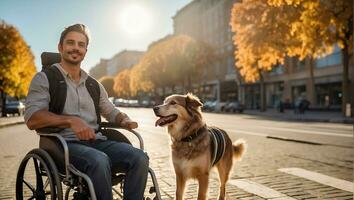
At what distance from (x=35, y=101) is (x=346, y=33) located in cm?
2311

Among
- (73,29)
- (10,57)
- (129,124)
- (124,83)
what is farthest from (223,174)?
(124,83)

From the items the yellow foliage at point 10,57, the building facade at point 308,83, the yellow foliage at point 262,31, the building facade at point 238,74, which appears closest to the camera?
the yellow foliage at point 262,31

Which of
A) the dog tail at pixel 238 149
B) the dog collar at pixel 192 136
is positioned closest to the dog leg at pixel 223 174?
the dog tail at pixel 238 149

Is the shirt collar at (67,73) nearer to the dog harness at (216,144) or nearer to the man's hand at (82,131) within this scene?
the man's hand at (82,131)

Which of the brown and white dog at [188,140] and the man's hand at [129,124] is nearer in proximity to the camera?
the man's hand at [129,124]

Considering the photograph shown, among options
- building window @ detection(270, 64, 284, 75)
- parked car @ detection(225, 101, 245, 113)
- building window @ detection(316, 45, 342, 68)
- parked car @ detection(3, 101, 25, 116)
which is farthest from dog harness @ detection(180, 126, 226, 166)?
building window @ detection(270, 64, 284, 75)

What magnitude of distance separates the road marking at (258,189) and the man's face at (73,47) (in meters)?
3.04

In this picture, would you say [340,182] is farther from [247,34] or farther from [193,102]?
[247,34]

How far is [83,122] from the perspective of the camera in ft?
12.1

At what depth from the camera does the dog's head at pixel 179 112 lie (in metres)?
4.80

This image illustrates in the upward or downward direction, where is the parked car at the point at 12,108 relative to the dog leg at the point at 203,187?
upward

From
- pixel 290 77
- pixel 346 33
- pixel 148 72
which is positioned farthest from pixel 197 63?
pixel 346 33

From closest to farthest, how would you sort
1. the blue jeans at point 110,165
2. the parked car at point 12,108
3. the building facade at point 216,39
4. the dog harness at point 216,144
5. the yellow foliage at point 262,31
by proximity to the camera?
the blue jeans at point 110,165, the dog harness at point 216,144, the yellow foliage at point 262,31, the parked car at point 12,108, the building facade at point 216,39

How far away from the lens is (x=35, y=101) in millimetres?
3875
